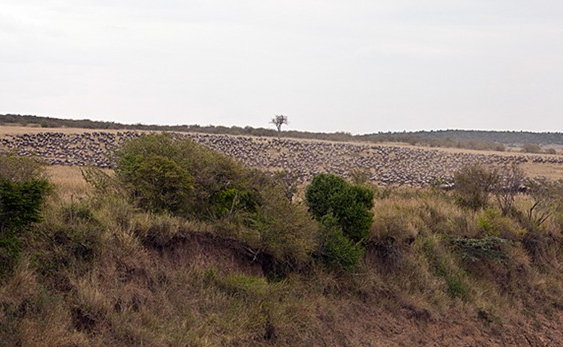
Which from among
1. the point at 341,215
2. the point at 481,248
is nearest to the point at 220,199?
the point at 341,215

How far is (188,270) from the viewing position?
37.6 feet

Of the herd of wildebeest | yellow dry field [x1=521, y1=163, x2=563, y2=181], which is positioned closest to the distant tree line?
the herd of wildebeest

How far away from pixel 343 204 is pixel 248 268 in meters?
3.52

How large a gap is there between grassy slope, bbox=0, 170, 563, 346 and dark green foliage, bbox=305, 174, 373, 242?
0.94 m

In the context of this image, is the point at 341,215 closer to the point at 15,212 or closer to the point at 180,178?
the point at 180,178

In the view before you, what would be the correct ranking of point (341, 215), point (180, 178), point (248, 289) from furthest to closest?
point (341, 215) → point (180, 178) → point (248, 289)

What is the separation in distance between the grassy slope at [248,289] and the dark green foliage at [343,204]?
0.94m

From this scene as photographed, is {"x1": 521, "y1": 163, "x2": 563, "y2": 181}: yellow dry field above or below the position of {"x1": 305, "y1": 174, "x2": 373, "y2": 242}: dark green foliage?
below

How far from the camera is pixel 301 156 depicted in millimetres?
52750

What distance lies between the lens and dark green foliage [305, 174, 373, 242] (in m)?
15.0

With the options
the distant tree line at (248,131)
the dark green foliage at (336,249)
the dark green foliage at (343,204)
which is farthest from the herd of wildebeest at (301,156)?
the dark green foliage at (336,249)

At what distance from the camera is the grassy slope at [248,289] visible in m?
9.09

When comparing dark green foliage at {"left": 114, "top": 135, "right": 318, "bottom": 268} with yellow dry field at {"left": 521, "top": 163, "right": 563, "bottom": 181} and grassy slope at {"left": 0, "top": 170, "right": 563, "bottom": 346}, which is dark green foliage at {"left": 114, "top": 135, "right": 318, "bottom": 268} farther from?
yellow dry field at {"left": 521, "top": 163, "right": 563, "bottom": 181}

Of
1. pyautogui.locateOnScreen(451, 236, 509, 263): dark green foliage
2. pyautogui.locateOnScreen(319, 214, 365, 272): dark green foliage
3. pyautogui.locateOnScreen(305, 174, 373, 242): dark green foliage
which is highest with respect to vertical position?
pyautogui.locateOnScreen(305, 174, 373, 242): dark green foliage
